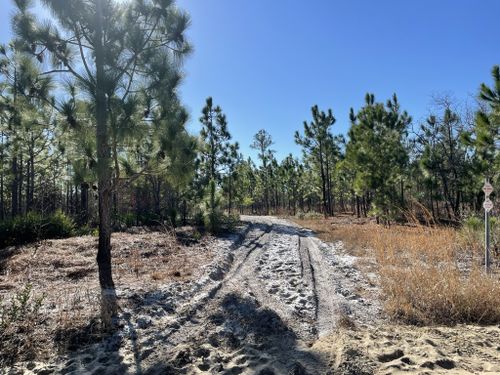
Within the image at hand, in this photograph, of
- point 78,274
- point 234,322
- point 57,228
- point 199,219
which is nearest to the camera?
point 234,322

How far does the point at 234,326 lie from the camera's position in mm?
3908

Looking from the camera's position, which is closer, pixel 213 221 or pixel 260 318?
pixel 260 318

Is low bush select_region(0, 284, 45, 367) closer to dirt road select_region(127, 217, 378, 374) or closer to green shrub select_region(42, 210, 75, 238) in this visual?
dirt road select_region(127, 217, 378, 374)

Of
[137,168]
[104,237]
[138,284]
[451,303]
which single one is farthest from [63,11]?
[451,303]

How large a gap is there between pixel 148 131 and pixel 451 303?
17.7 feet

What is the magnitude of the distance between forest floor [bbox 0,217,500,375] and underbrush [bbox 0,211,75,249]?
10.6 ft

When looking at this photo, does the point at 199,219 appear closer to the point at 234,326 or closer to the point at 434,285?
the point at 234,326

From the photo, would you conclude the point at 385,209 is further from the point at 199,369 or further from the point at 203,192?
the point at 199,369

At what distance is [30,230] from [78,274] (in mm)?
5612

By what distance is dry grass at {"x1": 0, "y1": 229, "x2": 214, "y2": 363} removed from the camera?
3619mm

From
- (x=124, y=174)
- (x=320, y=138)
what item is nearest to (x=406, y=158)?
(x=320, y=138)

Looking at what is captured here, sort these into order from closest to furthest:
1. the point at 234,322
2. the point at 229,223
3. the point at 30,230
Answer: the point at 234,322 → the point at 30,230 → the point at 229,223

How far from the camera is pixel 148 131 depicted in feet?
20.0

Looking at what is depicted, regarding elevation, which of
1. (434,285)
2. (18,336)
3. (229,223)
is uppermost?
(229,223)
